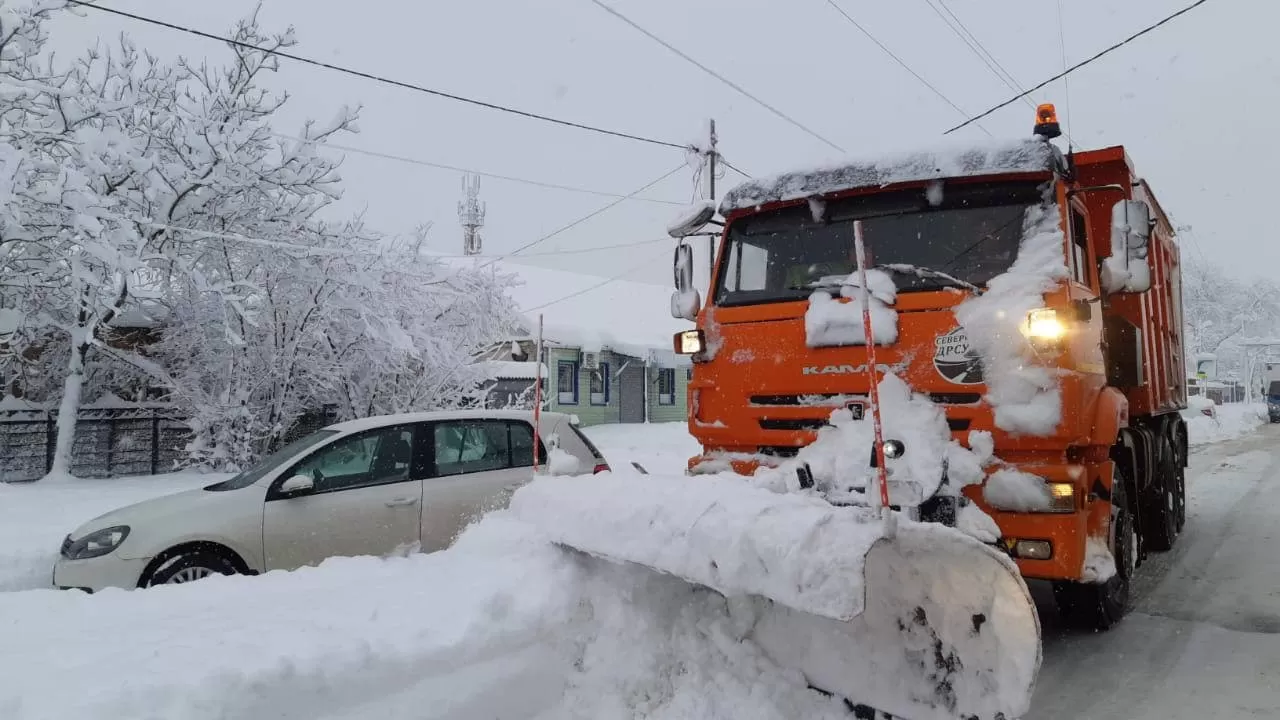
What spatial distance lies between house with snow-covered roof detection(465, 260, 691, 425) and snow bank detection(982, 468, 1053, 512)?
768 inches

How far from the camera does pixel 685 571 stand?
3209mm

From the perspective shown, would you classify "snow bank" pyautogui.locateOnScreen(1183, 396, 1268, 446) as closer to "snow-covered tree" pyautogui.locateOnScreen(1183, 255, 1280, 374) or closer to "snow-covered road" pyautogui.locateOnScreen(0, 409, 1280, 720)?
"snow-covered road" pyautogui.locateOnScreen(0, 409, 1280, 720)

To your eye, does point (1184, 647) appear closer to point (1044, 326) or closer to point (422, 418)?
point (1044, 326)

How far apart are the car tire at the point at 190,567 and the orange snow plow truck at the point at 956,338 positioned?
353 cm

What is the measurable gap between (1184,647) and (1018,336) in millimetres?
2330

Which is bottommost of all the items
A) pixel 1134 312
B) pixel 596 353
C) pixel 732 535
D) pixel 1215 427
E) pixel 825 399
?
pixel 1215 427

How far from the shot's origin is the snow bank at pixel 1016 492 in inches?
151

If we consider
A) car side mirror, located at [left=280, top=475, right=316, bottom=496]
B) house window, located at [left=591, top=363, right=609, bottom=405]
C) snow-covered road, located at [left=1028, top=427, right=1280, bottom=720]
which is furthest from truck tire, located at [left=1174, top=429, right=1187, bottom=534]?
house window, located at [left=591, top=363, right=609, bottom=405]

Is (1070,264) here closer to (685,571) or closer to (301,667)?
(685,571)

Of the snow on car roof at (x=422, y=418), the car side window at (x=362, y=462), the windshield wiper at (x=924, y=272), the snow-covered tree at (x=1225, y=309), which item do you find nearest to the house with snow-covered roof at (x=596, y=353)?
the snow on car roof at (x=422, y=418)

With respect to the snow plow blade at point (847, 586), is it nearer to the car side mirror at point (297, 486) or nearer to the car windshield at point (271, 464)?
the car side mirror at point (297, 486)

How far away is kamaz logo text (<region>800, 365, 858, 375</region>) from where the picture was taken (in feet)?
14.4

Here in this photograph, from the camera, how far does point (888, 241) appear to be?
15.4ft

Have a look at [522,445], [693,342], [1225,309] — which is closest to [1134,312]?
[693,342]
